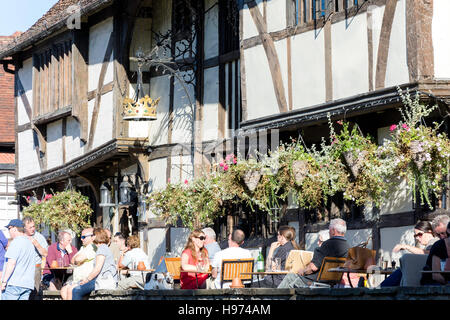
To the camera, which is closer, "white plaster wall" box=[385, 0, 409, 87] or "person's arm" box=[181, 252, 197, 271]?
"person's arm" box=[181, 252, 197, 271]

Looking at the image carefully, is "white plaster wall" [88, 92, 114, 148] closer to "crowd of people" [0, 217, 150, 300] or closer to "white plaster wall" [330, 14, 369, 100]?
"crowd of people" [0, 217, 150, 300]

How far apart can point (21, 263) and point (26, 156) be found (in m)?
13.4

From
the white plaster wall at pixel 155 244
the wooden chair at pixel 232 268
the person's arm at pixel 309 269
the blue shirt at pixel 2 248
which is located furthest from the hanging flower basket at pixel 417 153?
the white plaster wall at pixel 155 244

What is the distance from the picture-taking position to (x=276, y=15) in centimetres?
1527

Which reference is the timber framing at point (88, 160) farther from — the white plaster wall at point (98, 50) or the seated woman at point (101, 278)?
the seated woman at point (101, 278)

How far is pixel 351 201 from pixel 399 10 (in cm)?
303

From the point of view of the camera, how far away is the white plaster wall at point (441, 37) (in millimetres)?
12469

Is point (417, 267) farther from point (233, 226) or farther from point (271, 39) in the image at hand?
point (233, 226)

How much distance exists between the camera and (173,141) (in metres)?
19.1

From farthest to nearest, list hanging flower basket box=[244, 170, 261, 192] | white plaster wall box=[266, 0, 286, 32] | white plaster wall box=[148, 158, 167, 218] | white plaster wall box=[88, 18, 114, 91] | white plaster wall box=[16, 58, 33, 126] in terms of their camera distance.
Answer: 1. white plaster wall box=[16, 58, 33, 126]
2. white plaster wall box=[88, 18, 114, 91]
3. white plaster wall box=[148, 158, 167, 218]
4. white plaster wall box=[266, 0, 286, 32]
5. hanging flower basket box=[244, 170, 261, 192]

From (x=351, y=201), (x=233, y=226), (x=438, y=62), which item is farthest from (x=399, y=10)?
(x=233, y=226)

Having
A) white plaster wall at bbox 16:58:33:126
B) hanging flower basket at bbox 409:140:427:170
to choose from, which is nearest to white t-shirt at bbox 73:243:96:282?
hanging flower basket at bbox 409:140:427:170

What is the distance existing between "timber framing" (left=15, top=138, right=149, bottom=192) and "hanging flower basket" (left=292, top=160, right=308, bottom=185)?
6066 mm

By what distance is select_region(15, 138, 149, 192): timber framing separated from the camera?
19.5 meters
